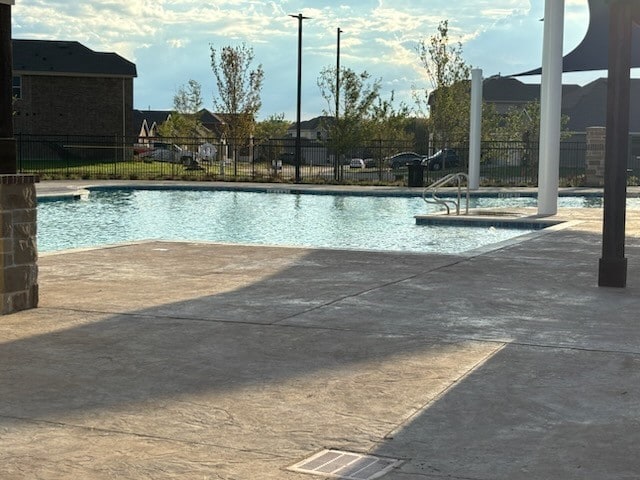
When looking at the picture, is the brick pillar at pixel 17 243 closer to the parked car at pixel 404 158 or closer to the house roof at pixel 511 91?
the parked car at pixel 404 158

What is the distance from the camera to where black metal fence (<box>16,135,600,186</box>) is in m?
38.6

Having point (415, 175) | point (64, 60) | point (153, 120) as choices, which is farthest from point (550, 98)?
point (153, 120)

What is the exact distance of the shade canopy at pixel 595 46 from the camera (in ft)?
80.4

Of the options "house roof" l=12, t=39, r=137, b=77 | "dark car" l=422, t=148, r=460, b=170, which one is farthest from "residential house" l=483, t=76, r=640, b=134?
"house roof" l=12, t=39, r=137, b=77

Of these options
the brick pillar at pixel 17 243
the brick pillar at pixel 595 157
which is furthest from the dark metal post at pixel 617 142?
the brick pillar at pixel 595 157

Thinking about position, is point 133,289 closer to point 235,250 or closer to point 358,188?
point 235,250

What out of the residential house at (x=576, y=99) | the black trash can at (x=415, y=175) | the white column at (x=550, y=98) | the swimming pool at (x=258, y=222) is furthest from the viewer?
the residential house at (x=576, y=99)

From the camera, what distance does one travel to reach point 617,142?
10281 millimetres

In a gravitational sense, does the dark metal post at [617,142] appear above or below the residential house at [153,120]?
below

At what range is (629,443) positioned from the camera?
4.91 m

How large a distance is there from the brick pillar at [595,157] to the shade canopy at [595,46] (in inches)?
327

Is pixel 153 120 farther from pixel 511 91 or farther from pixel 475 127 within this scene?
pixel 475 127

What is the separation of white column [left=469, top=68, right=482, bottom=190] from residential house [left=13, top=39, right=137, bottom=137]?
94.4 ft

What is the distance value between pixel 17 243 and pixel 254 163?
128 ft
